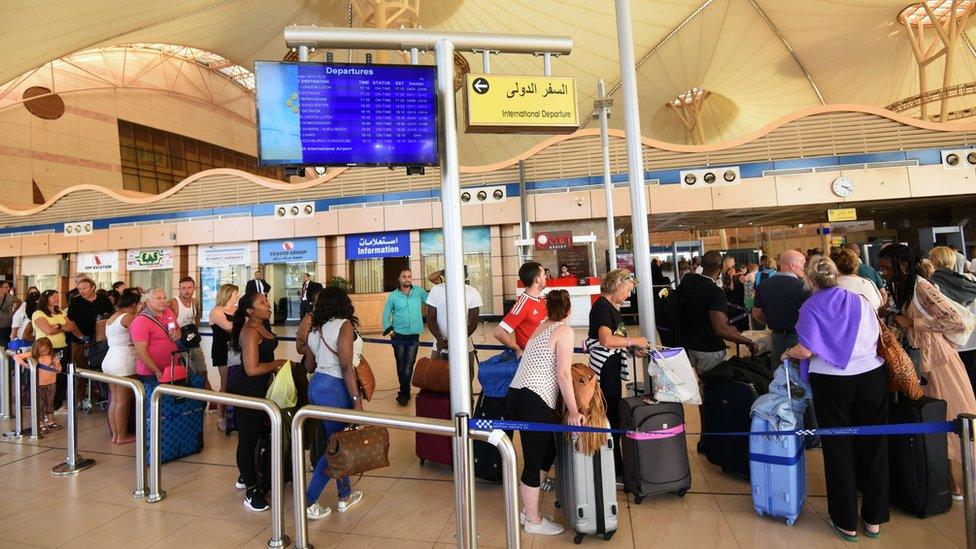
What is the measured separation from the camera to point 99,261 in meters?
20.6

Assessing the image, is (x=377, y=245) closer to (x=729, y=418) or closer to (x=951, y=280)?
(x=729, y=418)

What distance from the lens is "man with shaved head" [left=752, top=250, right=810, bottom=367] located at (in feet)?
13.4

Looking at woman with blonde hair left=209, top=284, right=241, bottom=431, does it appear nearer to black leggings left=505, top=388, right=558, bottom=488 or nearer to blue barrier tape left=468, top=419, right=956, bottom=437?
black leggings left=505, top=388, right=558, bottom=488

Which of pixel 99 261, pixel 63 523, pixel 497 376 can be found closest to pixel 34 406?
pixel 63 523

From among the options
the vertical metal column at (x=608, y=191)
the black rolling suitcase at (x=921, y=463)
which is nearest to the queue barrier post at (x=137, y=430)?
the black rolling suitcase at (x=921, y=463)

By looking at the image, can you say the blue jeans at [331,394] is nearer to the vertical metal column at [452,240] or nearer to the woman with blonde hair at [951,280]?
the vertical metal column at [452,240]

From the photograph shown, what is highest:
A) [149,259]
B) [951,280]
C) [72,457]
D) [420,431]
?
[149,259]

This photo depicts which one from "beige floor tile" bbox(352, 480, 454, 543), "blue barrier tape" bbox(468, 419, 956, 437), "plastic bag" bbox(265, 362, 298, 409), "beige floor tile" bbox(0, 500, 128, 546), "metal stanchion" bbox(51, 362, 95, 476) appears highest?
"plastic bag" bbox(265, 362, 298, 409)

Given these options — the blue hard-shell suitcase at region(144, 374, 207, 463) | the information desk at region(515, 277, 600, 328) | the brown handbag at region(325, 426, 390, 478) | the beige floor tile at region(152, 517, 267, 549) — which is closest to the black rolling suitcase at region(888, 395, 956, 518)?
the brown handbag at region(325, 426, 390, 478)

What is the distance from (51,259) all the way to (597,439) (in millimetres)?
27713

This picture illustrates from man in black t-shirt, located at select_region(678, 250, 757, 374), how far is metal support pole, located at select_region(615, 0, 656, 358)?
363 mm

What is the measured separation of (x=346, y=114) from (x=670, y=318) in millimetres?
3160

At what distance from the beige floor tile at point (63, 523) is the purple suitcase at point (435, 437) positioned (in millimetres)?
2217

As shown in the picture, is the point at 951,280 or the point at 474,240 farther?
the point at 474,240
